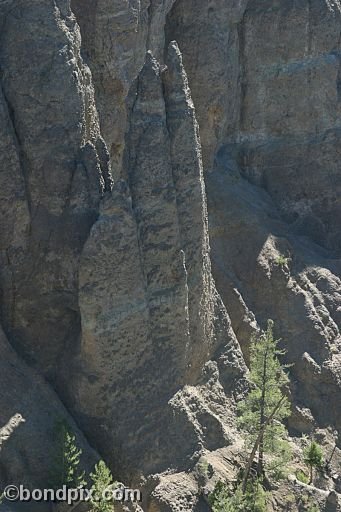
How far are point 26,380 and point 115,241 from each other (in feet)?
16.0

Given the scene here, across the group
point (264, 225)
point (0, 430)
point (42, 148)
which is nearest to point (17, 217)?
point (42, 148)

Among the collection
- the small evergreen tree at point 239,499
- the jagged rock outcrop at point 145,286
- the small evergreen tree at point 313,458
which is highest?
the jagged rock outcrop at point 145,286

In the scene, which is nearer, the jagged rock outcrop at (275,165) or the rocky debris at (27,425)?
the rocky debris at (27,425)

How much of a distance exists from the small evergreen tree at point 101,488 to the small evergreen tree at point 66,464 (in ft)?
1.77

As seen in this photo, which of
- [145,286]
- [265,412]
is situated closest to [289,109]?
[265,412]

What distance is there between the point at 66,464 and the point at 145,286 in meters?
5.74

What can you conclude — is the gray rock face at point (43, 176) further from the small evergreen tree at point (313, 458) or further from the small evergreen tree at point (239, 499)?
the small evergreen tree at point (313, 458)

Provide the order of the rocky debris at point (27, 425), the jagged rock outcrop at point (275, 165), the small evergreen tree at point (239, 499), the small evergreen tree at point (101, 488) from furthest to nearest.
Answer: the jagged rock outcrop at point (275, 165), the small evergreen tree at point (239, 499), the rocky debris at point (27, 425), the small evergreen tree at point (101, 488)

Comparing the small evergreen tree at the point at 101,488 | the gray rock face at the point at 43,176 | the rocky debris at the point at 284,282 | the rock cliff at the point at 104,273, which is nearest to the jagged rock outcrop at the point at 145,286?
the rock cliff at the point at 104,273

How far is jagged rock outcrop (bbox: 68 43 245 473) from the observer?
81.9ft

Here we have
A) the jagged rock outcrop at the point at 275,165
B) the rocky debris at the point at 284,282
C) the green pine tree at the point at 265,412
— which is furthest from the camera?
the jagged rock outcrop at the point at 275,165

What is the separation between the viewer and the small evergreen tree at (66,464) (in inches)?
938

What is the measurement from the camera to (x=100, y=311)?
24.9 meters

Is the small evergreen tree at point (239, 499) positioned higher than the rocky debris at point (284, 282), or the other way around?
the rocky debris at point (284, 282)
